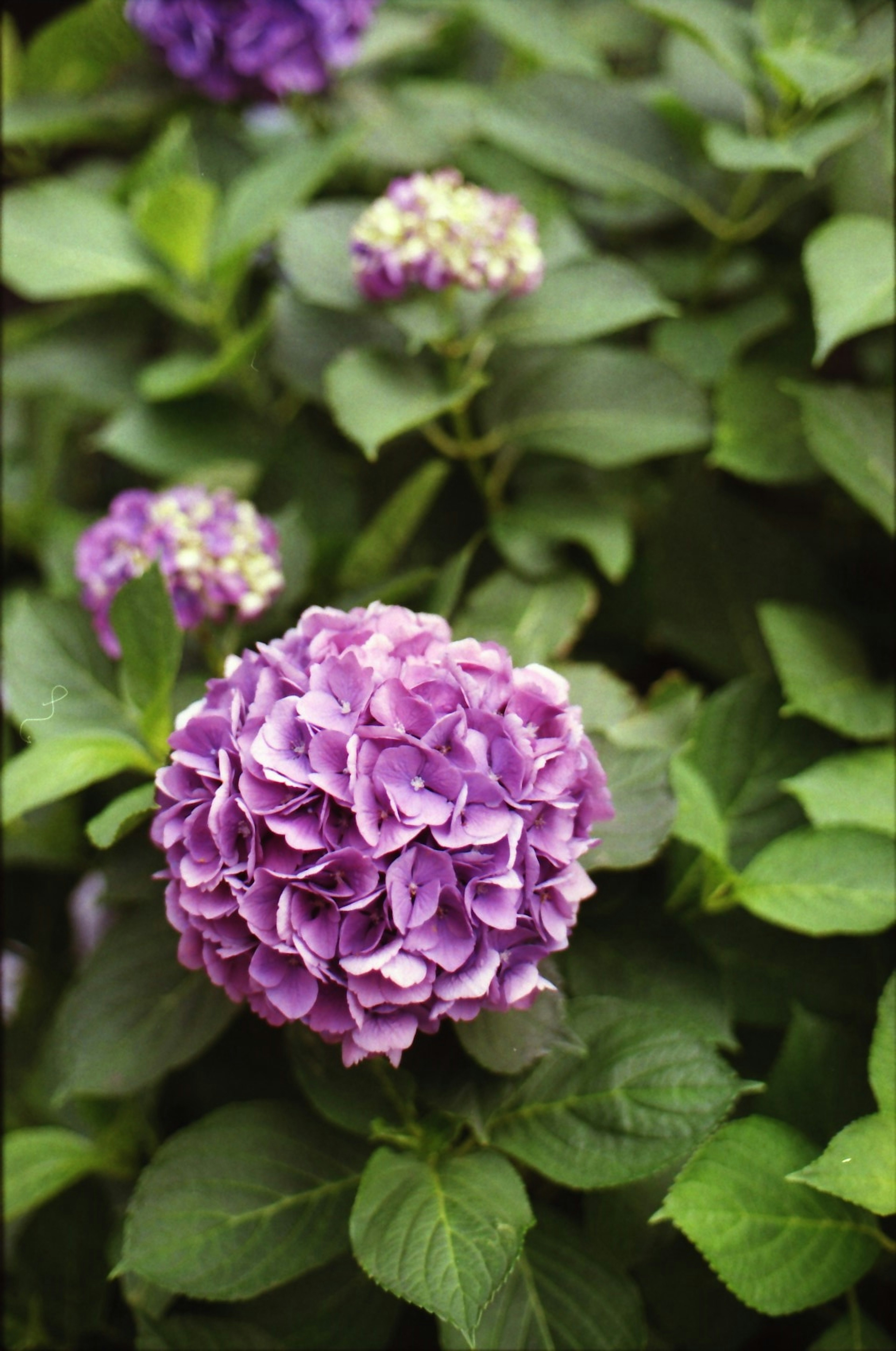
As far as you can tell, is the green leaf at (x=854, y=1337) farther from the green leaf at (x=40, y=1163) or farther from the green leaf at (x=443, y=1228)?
the green leaf at (x=40, y=1163)

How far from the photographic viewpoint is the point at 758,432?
1.07m

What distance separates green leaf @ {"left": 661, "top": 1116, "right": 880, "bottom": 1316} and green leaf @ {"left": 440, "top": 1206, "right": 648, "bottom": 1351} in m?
0.09

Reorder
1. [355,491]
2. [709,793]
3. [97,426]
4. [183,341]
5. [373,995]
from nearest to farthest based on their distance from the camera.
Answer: [373,995], [709,793], [355,491], [183,341], [97,426]

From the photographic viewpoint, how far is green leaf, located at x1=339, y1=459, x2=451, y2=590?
3.31 feet

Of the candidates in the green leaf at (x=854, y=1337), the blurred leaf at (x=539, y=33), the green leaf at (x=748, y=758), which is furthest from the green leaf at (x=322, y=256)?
the green leaf at (x=854, y=1337)

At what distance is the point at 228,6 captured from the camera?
1.22 m

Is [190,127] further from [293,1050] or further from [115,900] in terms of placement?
[293,1050]

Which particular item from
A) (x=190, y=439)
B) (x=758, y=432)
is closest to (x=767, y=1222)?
(x=758, y=432)

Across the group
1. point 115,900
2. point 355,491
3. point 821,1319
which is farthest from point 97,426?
point 821,1319

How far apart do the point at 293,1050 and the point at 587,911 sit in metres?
Result: 0.25

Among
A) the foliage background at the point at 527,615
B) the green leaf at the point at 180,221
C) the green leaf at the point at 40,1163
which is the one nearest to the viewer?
the foliage background at the point at 527,615

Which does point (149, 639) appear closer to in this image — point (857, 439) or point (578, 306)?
point (578, 306)

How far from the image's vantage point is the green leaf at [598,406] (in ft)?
3.43

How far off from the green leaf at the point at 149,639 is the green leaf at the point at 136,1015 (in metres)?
0.17
